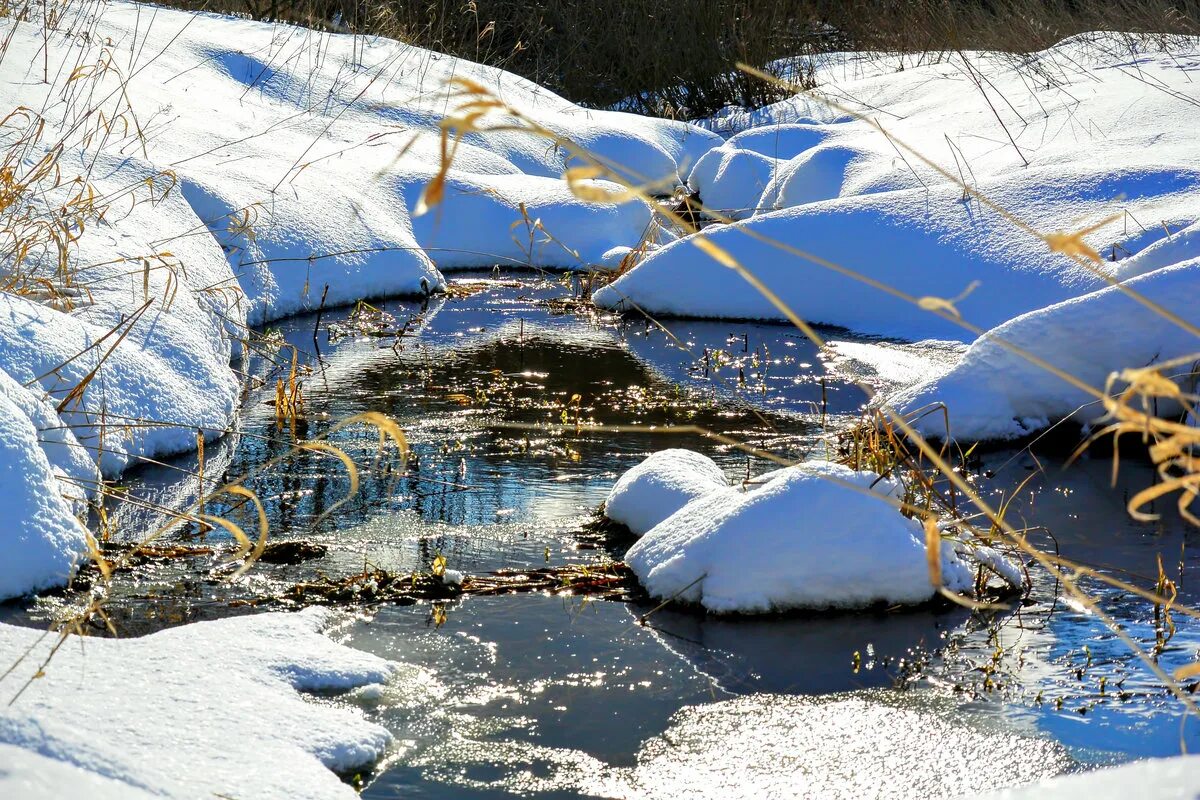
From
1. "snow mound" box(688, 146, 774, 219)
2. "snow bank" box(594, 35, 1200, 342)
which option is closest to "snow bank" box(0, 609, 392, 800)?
"snow bank" box(594, 35, 1200, 342)

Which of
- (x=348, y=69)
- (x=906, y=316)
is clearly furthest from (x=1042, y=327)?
(x=348, y=69)

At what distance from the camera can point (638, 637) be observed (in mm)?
3109

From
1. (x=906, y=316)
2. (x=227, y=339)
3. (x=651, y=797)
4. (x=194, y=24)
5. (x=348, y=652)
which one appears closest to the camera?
(x=651, y=797)

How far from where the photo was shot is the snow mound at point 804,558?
3.26 metres

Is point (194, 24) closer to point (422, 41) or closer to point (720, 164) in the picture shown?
point (422, 41)

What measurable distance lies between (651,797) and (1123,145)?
18.6 feet

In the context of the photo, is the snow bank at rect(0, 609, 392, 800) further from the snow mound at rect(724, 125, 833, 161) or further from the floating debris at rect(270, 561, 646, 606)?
the snow mound at rect(724, 125, 833, 161)

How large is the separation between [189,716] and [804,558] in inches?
65.8

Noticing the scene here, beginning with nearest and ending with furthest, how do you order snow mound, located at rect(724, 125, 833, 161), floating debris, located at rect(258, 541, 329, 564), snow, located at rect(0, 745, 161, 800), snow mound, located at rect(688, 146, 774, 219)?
snow, located at rect(0, 745, 161, 800)
floating debris, located at rect(258, 541, 329, 564)
snow mound, located at rect(688, 146, 774, 219)
snow mound, located at rect(724, 125, 833, 161)

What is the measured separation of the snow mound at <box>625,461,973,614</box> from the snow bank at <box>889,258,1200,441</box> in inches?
53.1

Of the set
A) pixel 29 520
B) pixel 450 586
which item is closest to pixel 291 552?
pixel 450 586

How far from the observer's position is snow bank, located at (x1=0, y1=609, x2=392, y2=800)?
70.7 inches

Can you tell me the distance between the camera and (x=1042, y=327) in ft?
15.3

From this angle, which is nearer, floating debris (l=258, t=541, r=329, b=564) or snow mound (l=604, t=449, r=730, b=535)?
floating debris (l=258, t=541, r=329, b=564)
